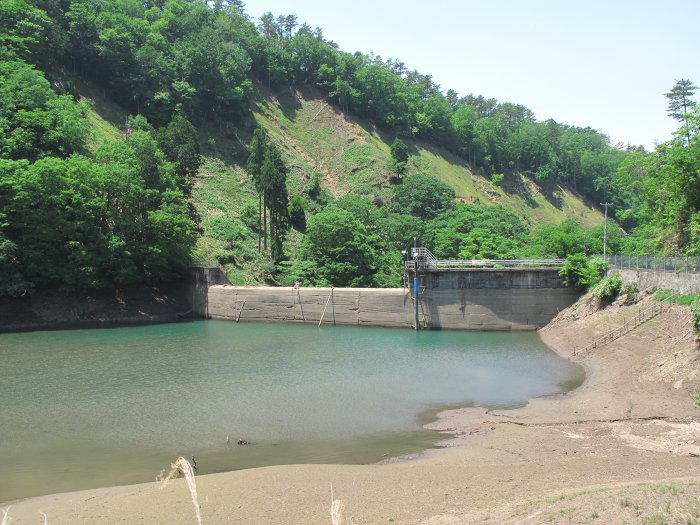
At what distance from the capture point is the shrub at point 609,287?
36.6 meters

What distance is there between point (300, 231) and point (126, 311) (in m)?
23.9

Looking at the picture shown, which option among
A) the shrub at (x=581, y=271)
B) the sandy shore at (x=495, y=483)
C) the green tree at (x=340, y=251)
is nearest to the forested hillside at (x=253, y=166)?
the green tree at (x=340, y=251)

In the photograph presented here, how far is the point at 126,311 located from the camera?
4934cm

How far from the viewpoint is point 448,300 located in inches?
1746

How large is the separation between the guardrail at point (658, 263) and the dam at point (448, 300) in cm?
449

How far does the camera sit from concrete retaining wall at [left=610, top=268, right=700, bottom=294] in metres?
29.5

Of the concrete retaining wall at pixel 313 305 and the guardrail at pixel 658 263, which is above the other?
the guardrail at pixel 658 263

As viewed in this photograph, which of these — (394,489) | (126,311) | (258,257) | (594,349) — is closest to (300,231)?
(258,257)

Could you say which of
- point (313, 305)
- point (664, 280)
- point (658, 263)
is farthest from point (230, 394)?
point (658, 263)

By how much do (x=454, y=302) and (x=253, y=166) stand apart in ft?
93.3

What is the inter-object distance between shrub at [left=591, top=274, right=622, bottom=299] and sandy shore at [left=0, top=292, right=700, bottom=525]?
605 inches

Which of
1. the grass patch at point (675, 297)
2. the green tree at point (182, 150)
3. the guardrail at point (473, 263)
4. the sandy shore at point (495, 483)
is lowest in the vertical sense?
the sandy shore at point (495, 483)

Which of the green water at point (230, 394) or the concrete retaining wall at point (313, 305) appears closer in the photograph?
the green water at point (230, 394)

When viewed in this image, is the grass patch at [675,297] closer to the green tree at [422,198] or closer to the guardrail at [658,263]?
the guardrail at [658,263]
